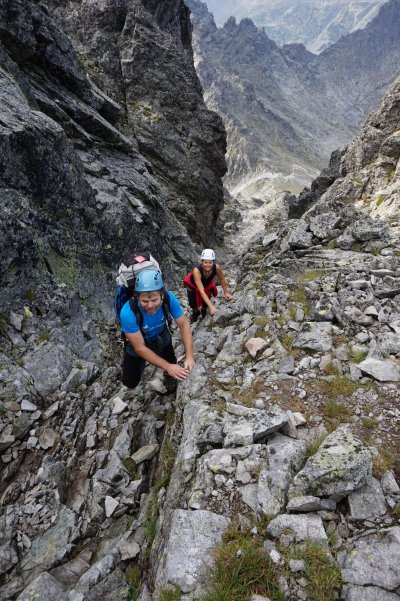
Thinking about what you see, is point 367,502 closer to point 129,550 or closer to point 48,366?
point 129,550

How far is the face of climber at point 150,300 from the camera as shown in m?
6.61

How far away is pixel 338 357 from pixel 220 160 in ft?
124

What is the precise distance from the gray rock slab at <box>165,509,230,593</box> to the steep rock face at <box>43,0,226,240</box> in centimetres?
3280

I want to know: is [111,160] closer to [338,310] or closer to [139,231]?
[139,231]

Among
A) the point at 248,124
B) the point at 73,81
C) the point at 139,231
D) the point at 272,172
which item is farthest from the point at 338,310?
the point at 248,124

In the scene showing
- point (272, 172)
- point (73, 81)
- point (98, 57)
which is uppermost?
point (98, 57)

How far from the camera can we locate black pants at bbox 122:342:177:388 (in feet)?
27.2

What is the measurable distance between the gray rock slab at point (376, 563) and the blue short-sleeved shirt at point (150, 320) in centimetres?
482

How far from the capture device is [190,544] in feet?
14.6

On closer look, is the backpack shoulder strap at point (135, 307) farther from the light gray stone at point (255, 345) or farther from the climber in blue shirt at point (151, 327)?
the light gray stone at point (255, 345)

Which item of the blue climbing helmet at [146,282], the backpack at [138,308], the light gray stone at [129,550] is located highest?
the blue climbing helmet at [146,282]

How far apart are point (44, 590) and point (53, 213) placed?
38.2 feet

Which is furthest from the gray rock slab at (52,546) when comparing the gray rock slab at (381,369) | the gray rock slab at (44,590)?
the gray rock slab at (381,369)

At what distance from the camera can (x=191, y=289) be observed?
11.8m
